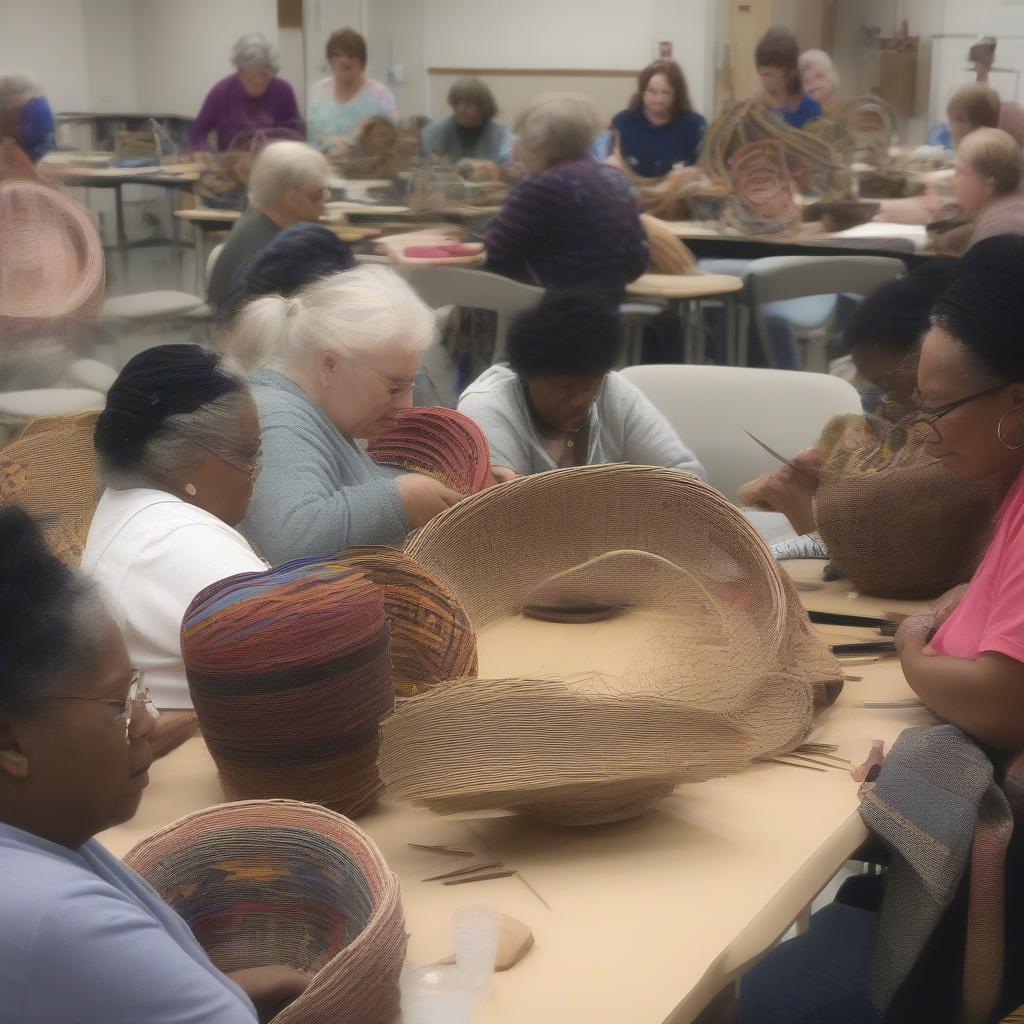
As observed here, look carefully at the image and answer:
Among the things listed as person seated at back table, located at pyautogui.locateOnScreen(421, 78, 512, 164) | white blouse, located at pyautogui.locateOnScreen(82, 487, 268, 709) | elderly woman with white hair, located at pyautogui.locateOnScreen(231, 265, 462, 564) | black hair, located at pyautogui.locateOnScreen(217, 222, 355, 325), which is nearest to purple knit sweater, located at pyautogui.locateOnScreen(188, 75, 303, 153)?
person seated at back table, located at pyautogui.locateOnScreen(421, 78, 512, 164)

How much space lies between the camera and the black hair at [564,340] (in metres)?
2.86

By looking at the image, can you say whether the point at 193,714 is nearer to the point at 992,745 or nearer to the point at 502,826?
the point at 502,826

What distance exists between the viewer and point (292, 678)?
1.38 meters

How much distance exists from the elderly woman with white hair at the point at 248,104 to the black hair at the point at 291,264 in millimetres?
4243

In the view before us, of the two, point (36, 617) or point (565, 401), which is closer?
point (36, 617)

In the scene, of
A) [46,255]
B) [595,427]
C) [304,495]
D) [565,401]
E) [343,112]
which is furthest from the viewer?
[343,112]

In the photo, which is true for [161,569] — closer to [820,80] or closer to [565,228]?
[565,228]

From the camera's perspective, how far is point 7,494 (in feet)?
8.52

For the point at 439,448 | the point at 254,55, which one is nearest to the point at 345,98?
the point at 254,55

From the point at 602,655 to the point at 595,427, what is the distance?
1084 mm

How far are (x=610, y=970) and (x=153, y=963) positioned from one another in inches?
19.1

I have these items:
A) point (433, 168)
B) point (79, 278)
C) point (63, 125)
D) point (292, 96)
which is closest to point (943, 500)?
point (79, 278)

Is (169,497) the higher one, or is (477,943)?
(169,497)

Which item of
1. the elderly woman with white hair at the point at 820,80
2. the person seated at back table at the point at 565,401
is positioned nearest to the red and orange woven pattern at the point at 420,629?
the person seated at back table at the point at 565,401
